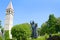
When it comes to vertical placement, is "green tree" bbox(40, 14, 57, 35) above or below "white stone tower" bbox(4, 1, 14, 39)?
below

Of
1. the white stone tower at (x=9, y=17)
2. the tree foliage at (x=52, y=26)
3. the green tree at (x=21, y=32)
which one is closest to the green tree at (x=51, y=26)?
the tree foliage at (x=52, y=26)

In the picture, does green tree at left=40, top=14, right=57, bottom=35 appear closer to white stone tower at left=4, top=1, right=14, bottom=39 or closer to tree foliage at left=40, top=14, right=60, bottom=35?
tree foliage at left=40, top=14, right=60, bottom=35

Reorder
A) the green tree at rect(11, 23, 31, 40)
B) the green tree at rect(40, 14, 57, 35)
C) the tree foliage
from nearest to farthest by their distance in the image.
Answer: the green tree at rect(11, 23, 31, 40), the tree foliage, the green tree at rect(40, 14, 57, 35)

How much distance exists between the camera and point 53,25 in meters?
58.4

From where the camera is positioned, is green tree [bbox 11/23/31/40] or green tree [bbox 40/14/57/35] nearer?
green tree [bbox 11/23/31/40]

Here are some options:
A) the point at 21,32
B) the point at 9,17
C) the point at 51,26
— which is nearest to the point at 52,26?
the point at 51,26

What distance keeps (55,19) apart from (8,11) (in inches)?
1123

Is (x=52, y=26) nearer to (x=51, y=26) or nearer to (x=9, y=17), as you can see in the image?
(x=51, y=26)

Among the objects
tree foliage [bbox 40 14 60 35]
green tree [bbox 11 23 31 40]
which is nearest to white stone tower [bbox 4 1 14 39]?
tree foliage [bbox 40 14 60 35]

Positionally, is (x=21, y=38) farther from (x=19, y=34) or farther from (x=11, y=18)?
(x=11, y=18)

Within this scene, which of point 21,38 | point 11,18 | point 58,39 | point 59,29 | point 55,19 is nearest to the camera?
point 58,39

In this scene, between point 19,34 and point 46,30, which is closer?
point 19,34

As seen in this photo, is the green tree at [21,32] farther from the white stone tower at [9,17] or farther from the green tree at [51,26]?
the white stone tower at [9,17]

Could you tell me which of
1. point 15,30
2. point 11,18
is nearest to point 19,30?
point 15,30
